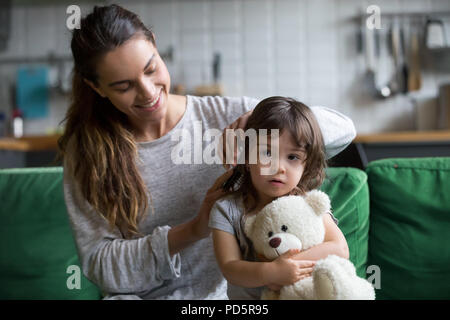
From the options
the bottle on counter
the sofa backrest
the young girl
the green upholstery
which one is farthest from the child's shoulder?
the bottle on counter

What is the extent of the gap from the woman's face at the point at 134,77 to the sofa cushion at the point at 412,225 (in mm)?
383

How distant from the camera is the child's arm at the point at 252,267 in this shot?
1.53ft

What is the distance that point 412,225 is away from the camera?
29.5 inches

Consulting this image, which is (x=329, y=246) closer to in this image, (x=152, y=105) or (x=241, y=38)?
(x=152, y=105)

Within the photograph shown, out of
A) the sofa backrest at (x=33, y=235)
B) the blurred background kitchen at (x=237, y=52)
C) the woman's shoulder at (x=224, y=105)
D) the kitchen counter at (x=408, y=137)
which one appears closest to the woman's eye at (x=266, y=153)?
the woman's shoulder at (x=224, y=105)

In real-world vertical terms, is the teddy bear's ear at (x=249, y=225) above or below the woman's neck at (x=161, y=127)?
below

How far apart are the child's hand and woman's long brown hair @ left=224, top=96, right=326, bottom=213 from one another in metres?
0.07

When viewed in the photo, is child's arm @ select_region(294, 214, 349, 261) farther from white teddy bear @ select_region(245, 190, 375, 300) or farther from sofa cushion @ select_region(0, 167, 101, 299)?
sofa cushion @ select_region(0, 167, 101, 299)

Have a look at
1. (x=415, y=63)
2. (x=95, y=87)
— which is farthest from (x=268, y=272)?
(x=415, y=63)

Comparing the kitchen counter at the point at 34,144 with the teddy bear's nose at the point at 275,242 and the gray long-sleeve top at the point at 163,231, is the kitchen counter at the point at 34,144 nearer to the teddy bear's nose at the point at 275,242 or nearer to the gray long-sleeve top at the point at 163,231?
the gray long-sleeve top at the point at 163,231

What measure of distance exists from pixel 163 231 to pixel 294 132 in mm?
280
